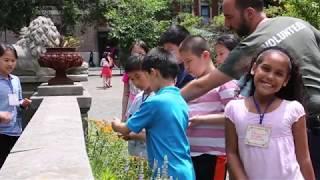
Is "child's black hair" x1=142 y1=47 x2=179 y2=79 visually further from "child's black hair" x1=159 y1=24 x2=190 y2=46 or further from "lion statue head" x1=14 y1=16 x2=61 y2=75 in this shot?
"lion statue head" x1=14 y1=16 x2=61 y2=75

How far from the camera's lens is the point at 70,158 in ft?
9.47

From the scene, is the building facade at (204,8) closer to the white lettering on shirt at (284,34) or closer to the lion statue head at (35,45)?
the lion statue head at (35,45)

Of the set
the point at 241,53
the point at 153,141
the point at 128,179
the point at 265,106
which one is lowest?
the point at 128,179

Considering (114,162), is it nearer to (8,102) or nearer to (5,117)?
(5,117)

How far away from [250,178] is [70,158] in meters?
0.96

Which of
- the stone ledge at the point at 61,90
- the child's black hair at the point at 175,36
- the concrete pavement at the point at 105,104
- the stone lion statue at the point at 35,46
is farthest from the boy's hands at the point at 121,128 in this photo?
the concrete pavement at the point at 105,104

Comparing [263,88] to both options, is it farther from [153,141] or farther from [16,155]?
[16,155]

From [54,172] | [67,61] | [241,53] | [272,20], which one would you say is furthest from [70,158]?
[67,61]

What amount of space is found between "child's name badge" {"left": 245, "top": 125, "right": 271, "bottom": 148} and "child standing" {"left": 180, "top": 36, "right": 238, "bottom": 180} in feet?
3.18

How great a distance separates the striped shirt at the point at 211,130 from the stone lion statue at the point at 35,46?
581cm

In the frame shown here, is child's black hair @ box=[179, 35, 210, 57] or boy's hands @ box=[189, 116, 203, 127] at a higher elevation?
child's black hair @ box=[179, 35, 210, 57]

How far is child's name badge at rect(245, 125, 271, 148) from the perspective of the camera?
121 inches

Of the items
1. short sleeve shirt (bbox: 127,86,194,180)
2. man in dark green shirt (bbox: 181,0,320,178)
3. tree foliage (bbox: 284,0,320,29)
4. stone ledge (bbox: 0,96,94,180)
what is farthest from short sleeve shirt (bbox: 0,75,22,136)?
tree foliage (bbox: 284,0,320,29)

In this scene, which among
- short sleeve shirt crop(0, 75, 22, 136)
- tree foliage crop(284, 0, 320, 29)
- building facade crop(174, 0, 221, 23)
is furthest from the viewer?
building facade crop(174, 0, 221, 23)
